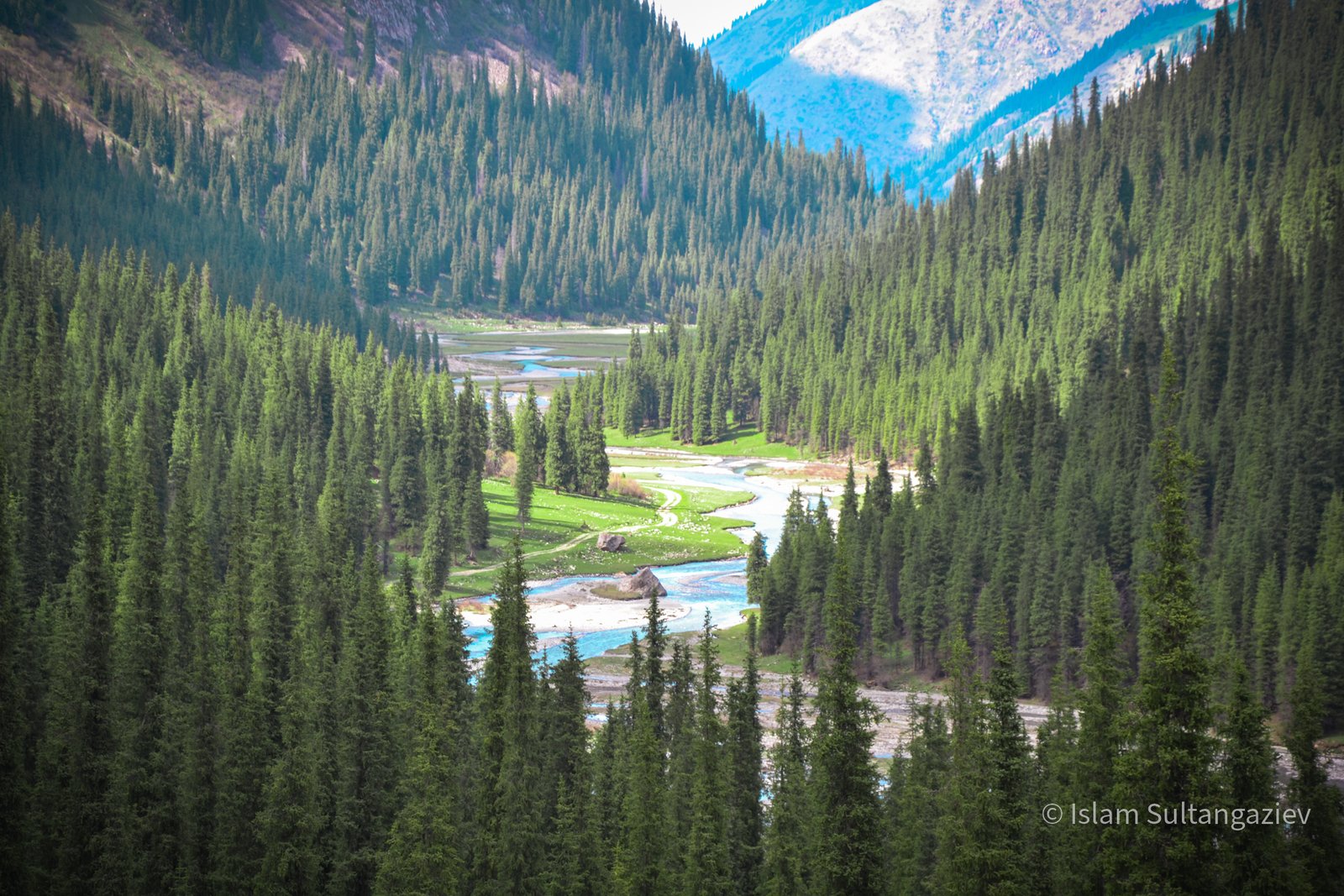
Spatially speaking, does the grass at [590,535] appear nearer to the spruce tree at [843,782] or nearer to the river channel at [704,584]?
the river channel at [704,584]

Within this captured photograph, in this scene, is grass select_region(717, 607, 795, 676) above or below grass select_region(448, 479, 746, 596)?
below

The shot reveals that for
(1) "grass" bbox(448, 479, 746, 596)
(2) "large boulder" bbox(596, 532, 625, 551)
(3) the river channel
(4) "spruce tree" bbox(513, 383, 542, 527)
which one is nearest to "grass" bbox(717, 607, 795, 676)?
(3) the river channel

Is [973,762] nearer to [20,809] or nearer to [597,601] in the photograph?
[20,809]

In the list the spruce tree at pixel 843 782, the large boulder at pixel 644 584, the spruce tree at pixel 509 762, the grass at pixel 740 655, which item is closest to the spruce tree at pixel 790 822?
the spruce tree at pixel 843 782

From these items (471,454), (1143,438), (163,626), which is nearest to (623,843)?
(163,626)

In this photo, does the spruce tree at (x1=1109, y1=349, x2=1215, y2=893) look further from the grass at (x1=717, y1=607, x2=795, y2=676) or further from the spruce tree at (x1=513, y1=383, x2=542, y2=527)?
the spruce tree at (x1=513, y1=383, x2=542, y2=527)
